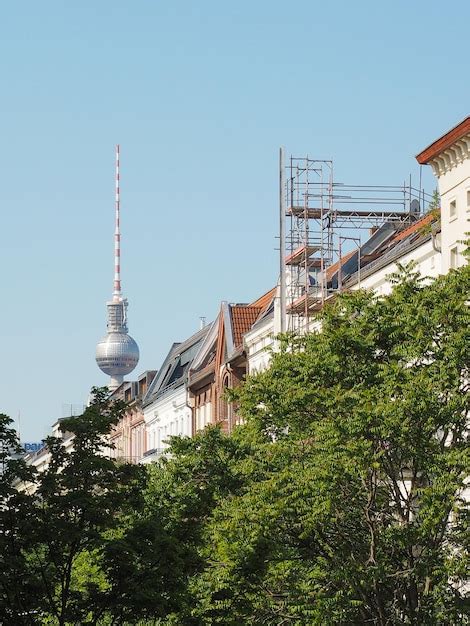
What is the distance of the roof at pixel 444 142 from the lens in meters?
55.2

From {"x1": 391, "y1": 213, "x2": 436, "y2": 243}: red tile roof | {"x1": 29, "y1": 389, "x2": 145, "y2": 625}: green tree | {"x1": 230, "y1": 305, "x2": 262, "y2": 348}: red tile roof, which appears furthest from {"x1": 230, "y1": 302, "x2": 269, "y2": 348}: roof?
{"x1": 29, "y1": 389, "x2": 145, "y2": 625}: green tree

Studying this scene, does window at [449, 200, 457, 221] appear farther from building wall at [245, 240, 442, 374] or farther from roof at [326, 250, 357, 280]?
Answer: roof at [326, 250, 357, 280]

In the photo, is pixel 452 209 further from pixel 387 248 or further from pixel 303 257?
pixel 303 257

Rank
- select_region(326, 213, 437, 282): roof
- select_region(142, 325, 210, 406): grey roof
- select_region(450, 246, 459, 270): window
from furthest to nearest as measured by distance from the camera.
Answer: select_region(142, 325, 210, 406): grey roof
select_region(326, 213, 437, 282): roof
select_region(450, 246, 459, 270): window

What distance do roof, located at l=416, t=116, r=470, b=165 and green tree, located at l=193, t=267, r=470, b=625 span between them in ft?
32.6

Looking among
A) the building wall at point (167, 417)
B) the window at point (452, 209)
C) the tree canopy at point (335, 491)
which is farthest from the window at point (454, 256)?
the building wall at point (167, 417)

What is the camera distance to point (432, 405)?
1682 inches

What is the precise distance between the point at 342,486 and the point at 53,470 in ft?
29.7

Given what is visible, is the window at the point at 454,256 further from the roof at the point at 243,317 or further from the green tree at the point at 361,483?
the roof at the point at 243,317

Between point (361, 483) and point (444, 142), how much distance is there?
15.9m

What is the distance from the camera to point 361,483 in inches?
1778

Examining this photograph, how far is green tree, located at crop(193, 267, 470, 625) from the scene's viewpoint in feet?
141

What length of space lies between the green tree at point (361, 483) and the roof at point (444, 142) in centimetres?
995

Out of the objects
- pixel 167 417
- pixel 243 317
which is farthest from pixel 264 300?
pixel 167 417
